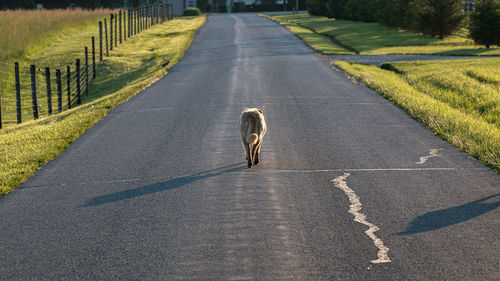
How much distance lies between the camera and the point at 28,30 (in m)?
33.6

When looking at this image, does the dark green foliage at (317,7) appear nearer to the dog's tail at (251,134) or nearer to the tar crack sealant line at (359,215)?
the dog's tail at (251,134)

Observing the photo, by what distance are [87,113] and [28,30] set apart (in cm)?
2166

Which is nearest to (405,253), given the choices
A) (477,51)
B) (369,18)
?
(477,51)

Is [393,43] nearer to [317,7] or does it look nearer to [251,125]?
[251,125]

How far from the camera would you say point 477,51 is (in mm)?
29219

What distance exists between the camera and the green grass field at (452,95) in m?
10.9

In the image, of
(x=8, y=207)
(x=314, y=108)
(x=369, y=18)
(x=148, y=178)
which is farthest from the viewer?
(x=369, y=18)

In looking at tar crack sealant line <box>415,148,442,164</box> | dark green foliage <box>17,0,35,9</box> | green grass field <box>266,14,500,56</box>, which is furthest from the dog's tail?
dark green foliage <box>17,0,35,9</box>

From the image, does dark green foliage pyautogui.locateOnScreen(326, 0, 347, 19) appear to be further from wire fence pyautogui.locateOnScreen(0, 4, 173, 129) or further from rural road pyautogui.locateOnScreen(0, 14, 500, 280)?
rural road pyautogui.locateOnScreen(0, 14, 500, 280)

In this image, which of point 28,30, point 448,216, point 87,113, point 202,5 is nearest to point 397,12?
point 28,30

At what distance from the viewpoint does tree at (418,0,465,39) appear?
119 ft

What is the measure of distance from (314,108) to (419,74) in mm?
8013

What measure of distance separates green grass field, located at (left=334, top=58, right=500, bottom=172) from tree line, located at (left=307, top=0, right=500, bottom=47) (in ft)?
23.4

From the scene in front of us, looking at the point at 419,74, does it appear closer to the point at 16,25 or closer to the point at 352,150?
the point at 352,150
